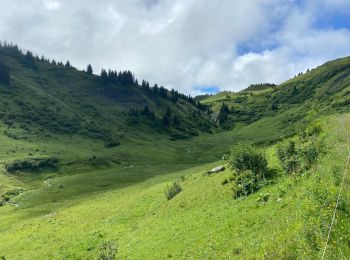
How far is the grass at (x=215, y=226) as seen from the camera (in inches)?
732

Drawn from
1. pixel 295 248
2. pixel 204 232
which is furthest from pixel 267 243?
pixel 204 232

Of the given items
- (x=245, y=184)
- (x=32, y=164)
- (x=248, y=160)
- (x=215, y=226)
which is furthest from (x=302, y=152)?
(x=32, y=164)

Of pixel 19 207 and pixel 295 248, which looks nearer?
pixel 295 248

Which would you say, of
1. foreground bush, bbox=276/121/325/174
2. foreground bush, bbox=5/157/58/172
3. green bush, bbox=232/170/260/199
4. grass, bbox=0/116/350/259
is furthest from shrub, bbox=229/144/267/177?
foreground bush, bbox=5/157/58/172

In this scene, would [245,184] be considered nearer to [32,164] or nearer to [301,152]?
[301,152]

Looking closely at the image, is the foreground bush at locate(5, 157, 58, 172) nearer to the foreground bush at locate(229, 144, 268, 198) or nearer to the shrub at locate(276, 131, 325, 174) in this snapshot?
the foreground bush at locate(229, 144, 268, 198)

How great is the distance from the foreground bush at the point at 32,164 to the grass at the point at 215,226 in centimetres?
10423

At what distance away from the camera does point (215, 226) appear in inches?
1144

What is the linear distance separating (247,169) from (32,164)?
14287 cm

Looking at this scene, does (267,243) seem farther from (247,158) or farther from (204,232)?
(247,158)

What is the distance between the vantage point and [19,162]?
532 feet

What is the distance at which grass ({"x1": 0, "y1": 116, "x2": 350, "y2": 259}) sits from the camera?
732 inches

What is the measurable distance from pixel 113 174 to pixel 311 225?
370 ft

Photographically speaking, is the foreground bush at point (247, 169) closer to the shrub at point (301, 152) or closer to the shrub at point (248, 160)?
the shrub at point (248, 160)
